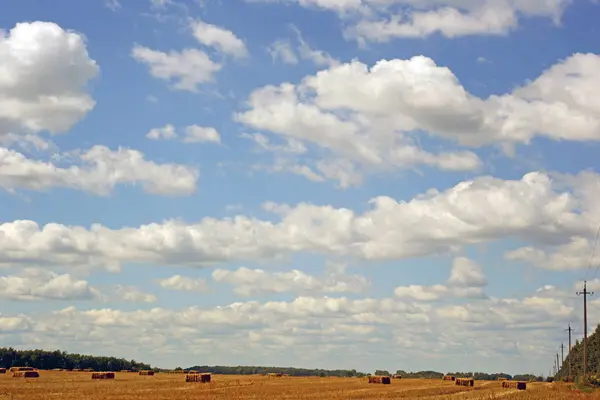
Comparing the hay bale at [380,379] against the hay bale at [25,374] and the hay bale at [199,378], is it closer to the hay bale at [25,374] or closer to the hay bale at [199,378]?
the hay bale at [199,378]

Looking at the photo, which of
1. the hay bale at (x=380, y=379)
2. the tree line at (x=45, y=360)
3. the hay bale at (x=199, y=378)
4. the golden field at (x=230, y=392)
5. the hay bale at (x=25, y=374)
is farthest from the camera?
the tree line at (x=45, y=360)

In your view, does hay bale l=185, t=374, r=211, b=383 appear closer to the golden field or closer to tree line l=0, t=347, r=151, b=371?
the golden field

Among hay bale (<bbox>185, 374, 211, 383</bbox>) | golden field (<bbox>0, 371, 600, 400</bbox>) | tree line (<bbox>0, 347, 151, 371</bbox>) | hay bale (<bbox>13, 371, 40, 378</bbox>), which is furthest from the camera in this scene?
tree line (<bbox>0, 347, 151, 371</bbox>)

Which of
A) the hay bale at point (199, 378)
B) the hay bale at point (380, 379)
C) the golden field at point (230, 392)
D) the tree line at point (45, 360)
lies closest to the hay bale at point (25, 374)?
the golden field at point (230, 392)

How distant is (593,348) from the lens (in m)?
173

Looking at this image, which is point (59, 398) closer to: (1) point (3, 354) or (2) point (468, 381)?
(2) point (468, 381)

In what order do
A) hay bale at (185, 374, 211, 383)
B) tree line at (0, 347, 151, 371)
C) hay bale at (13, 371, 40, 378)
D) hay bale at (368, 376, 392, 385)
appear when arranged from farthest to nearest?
tree line at (0, 347, 151, 371)
hay bale at (368, 376, 392, 385)
hay bale at (13, 371, 40, 378)
hay bale at (185, 374, 211, 383)

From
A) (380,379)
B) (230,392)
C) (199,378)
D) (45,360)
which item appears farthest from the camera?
→ (45,360)

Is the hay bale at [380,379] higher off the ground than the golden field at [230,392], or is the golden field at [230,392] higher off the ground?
the hay bale at [380,379]

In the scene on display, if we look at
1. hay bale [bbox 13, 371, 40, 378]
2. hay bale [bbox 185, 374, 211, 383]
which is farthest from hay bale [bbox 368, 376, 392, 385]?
hay bale [bbox 13, 371, 40, 378]

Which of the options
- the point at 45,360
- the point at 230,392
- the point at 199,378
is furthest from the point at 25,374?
the point at 45,360

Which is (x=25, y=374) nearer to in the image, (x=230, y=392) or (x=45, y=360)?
(x=230, y=392)

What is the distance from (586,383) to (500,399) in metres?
36.3

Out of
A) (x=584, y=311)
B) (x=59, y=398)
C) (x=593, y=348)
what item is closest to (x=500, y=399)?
(x=59, y=398)
